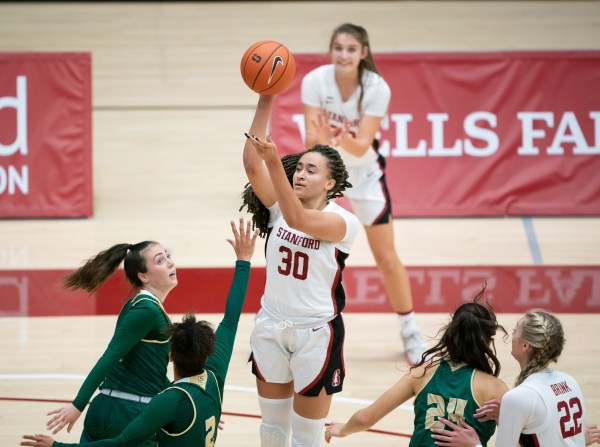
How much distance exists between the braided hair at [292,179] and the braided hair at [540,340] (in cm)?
111

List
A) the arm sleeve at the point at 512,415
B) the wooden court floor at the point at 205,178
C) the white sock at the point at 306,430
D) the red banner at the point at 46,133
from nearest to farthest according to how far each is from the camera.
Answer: the arm sleeve at the point at 512,415 < the white sock at the point at 306,430 < the wooden court floor at the point at 205,178 < the red banner at the point at 46,133

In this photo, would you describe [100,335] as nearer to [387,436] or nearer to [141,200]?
[387,436]

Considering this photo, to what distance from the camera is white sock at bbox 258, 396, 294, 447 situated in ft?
15.4

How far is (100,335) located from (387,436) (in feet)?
8.09

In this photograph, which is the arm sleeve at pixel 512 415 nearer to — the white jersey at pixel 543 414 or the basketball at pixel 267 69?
the white jersey at pixel 543 414

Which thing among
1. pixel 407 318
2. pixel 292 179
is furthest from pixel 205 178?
pixel 292 179

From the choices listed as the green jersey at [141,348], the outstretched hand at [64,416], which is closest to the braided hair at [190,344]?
the green jersey at [141,348]

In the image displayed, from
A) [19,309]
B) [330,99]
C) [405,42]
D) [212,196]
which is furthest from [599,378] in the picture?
[405,42]

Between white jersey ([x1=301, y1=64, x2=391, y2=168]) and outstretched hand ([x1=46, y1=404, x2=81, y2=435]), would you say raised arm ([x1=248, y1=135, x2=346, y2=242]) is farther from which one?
white jersey ([x1=301, y1=64, x2=391, y2=168])

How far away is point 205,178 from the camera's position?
35.9ft

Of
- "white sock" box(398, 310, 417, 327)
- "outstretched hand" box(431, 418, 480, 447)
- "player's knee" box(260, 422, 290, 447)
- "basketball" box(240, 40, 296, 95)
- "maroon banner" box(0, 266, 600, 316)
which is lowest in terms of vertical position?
"player's knee" box(260, 422, 290, 447)

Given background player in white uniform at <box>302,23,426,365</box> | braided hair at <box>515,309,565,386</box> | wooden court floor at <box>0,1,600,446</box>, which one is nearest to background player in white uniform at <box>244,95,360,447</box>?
braided hair at <box>515,309,565,386</box>

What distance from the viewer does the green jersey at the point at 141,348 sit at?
432 centimetres

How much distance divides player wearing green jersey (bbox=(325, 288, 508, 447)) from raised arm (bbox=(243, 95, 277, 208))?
41.8 inches
